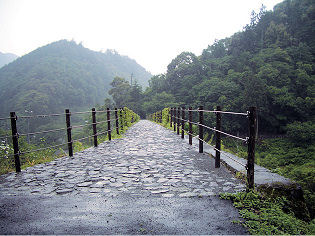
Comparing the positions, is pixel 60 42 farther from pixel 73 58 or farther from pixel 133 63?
pixel 133 63

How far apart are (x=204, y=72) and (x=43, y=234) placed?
60.6 meters

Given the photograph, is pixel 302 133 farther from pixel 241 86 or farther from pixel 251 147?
pixel 251 147

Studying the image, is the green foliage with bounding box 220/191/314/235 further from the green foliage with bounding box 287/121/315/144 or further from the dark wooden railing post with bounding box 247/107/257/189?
the green foliage with bounding box 287/121/315/144

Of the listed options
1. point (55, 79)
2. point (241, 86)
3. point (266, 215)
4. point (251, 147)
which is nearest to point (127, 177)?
point (251, 147)

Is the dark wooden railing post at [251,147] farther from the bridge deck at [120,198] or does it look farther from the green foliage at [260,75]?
the green foliage at [260,75]

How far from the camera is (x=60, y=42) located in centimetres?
11794

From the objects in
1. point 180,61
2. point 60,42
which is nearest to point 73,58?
point 60,42

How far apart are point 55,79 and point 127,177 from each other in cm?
9416

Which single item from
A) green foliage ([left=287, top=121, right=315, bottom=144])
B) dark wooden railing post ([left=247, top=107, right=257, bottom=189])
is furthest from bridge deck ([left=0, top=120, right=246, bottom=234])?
green foliage ([left=287, top=121, right=315, bottom=144])

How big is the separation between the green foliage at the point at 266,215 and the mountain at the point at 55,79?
71929 mm

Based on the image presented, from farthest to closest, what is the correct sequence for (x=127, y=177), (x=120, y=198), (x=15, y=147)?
Answer: (x=15, y=147), (x=127, y=177), (x=120, y=198)

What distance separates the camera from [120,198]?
2.77m

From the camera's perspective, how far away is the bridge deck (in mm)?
2098

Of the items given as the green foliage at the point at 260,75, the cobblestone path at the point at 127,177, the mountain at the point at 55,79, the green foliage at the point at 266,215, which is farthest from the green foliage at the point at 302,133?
the mountain at the point at 55,79
